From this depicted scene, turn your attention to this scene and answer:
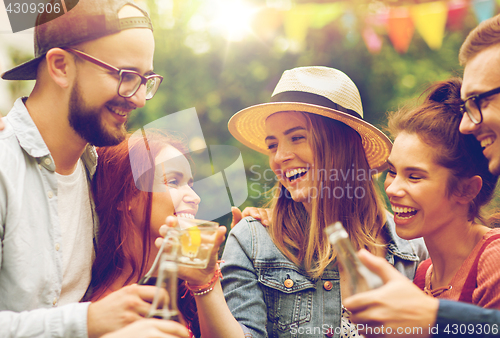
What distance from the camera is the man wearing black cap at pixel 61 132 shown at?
1468 mm

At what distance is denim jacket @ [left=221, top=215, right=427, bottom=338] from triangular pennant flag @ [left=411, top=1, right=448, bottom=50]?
125 inches

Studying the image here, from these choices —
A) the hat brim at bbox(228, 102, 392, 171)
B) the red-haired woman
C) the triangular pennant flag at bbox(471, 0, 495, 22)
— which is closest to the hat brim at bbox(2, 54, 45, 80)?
A: the red-haired woman

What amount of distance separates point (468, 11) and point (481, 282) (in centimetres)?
423

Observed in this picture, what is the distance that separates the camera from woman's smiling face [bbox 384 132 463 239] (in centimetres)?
187

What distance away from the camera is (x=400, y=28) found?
14.9ft

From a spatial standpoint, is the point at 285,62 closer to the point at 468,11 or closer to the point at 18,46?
the point at 468,11

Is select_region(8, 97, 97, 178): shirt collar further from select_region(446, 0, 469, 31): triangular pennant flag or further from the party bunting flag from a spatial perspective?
select_region(446, 0, 469, 31): triangular pennant flag

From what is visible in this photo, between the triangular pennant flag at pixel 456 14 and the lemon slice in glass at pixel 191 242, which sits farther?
the triangular pennant flag at pixel 456 14

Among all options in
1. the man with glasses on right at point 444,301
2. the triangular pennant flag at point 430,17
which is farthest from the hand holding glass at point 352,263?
the triangular pennant flag at point 430,17

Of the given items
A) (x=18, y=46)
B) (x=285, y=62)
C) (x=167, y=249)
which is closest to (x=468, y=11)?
(x=285, y=62)

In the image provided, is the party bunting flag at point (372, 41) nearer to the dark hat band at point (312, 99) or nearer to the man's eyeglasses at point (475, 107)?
the dark hat band at point (312, 99)

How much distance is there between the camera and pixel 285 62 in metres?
4.82

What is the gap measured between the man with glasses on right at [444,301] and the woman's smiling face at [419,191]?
34 centimetres

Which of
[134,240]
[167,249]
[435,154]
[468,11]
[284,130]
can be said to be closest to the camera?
[167,249]
